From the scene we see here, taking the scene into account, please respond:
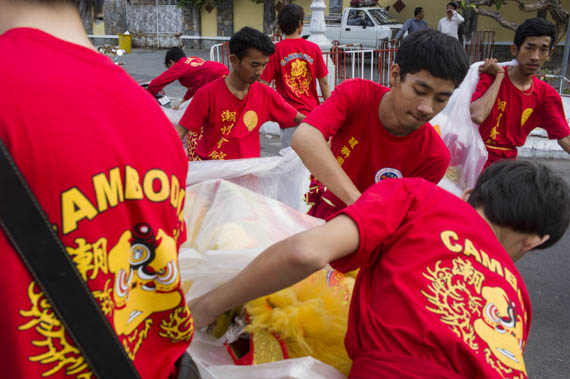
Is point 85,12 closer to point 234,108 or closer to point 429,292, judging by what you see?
point 429,292

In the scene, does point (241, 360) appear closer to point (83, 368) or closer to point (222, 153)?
point (83, 368)

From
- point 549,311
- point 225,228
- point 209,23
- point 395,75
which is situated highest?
point 209,23

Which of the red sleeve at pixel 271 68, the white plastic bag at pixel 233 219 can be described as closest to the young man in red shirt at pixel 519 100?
the red sleeve at pixel 271 68

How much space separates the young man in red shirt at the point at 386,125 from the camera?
195 cm

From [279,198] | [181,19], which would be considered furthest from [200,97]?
[181,19]

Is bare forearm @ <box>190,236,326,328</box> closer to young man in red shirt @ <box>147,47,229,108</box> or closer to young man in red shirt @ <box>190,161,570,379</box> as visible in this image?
young man in red shirt @ <box>190,161,570,379</box>

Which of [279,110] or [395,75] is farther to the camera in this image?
[279,110]

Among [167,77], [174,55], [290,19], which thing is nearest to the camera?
[167,77]

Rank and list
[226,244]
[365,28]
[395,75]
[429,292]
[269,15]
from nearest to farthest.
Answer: [429,292] < [226,244] < [395,75] < [365,28] < [269,15]

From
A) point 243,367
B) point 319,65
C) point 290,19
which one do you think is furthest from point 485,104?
point 243,367

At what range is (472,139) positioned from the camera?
3.53 metres

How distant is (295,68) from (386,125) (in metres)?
2.79

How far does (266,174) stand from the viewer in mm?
2672

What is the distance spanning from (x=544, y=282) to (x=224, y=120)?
2503mm
